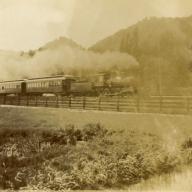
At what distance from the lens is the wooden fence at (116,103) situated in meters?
3.63

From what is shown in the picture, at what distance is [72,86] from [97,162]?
Result: 1471 mm

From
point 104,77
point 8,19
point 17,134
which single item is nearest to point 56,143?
point 17,134

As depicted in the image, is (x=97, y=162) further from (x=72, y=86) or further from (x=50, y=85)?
(x=50, y=85)

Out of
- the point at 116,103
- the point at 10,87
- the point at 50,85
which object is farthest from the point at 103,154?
the point at 50,85

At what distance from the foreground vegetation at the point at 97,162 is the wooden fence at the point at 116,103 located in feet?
0.72

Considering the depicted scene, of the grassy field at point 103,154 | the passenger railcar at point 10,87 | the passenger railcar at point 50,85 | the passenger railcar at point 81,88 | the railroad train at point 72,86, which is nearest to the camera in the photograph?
the grassy field at point 103,154

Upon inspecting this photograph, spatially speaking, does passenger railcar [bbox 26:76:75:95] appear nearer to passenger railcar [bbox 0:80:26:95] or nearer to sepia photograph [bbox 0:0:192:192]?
passenger railcar [bbox 0:80:26:95]

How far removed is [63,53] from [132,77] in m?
0.62

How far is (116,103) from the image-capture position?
4051mm

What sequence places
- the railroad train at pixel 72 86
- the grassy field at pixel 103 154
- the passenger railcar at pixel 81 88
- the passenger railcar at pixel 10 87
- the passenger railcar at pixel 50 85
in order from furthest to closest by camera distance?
1. the passenger railcar at pixel 81 88
2. the passenger railcar at pixel 50 85
3. the railroad train at pixel 72 86
4. the passenger railcar at pixel 10 87
5. the grassy field at pixel 103 154

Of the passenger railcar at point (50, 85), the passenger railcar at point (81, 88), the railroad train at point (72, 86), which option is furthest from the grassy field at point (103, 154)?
the passenger railcar at point (81, 88)

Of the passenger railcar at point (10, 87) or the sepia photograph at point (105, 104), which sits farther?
the passenger railcar at point (10, 87)

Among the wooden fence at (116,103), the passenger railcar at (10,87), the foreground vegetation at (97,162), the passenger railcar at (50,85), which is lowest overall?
the foreground vegetation at (97,162)

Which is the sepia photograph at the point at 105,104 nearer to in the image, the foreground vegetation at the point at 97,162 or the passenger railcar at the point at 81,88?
the foreground vegetation at the point at 97,162
